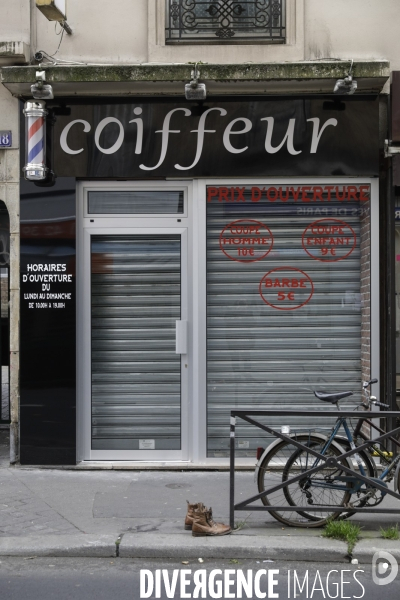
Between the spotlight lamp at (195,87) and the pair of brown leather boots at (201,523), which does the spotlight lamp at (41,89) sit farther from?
the pair of brown leather boots at (201,523)

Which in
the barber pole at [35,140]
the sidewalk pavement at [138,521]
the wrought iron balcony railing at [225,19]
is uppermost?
the wrought iron balcony railing at [225,19]

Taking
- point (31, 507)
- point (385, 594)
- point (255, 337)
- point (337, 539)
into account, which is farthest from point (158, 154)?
point (385, 594)

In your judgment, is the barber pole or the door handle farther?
the door handle

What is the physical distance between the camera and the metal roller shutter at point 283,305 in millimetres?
8891

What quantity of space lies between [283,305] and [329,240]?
903mm

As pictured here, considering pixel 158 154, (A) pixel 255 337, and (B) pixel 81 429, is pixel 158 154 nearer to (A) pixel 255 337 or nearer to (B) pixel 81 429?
(A) pixel 255 337

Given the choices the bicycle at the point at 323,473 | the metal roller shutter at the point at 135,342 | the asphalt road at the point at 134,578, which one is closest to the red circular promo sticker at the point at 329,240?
the metal roller shutter at the point at 135,342

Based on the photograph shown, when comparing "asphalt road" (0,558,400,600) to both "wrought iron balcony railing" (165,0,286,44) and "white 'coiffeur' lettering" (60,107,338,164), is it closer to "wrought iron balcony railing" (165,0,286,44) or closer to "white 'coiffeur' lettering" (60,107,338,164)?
"white 'coiffeur' lettering" (60,107,338,164)

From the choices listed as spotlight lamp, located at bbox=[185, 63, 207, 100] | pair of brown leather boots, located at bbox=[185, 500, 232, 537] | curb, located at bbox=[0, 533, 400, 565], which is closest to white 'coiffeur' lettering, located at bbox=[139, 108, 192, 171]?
spotlight lamp, located at bbox=[185, 63, 207, 100]

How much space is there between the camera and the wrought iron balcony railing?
28.7ft

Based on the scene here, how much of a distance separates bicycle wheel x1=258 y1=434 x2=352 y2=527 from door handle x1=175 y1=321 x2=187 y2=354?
99.8 inches

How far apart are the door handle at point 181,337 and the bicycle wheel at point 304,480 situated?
254 cm

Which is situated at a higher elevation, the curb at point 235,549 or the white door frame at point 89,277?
the white door frame at point 89,277

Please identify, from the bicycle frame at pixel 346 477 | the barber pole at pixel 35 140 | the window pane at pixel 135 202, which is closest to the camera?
the bicycle frame at pixel 346 477
